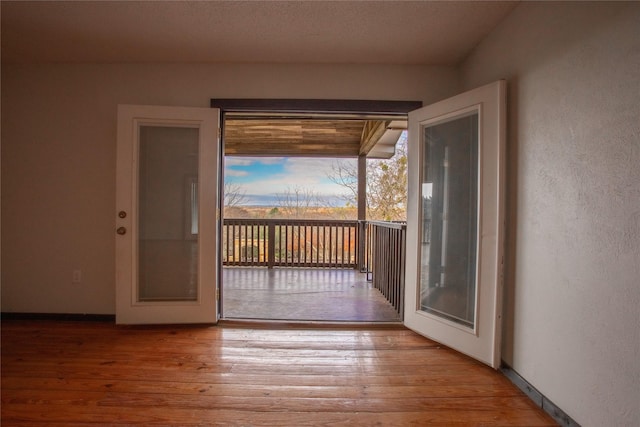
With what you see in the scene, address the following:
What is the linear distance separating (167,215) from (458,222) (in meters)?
2.50

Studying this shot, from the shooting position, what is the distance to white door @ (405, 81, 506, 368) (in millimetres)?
1913

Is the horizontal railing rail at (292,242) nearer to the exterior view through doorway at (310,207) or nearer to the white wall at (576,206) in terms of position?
the exterior view through doorway at (310,207)

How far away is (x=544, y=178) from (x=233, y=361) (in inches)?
A: 89.4

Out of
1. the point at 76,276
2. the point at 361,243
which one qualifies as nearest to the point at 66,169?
the point at 76,276

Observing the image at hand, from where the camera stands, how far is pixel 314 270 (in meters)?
5.34

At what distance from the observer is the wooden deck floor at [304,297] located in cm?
288

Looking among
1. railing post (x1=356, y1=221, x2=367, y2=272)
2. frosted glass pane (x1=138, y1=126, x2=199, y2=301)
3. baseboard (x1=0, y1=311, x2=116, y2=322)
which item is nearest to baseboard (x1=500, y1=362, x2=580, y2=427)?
frosted glass pane (x1=138, y1=126, x2=199, y2=301)

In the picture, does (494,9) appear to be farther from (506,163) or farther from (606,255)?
(606,255)

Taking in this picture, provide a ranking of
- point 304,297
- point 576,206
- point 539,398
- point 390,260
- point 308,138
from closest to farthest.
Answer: point 576,206 < point 539,398 < point 390,260 < point 304,297 < point 308,138

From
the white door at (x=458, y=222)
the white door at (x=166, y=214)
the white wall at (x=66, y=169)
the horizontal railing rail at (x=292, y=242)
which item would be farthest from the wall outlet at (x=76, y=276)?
the white door at (x=458, y=222)

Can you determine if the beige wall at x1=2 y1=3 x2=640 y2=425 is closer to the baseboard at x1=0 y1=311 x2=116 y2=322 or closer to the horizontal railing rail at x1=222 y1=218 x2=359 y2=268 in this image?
the baseboard at x1=0 y1=311 x2=116 y2=322

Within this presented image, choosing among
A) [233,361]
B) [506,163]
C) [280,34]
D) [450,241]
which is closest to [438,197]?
[450,241]

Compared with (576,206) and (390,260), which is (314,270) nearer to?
(390,260)

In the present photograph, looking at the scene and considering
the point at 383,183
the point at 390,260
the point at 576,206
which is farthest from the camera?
the point at 383,183
